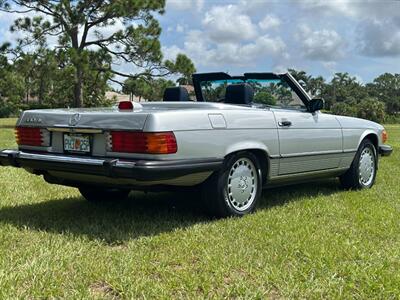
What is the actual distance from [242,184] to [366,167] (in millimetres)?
2613

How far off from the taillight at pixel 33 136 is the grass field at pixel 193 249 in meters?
0.68

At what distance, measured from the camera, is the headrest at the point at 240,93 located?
5684mm

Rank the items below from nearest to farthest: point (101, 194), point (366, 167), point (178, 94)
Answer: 1. point (101, 194)
2. point (178, 94)
3. point (366, 167)

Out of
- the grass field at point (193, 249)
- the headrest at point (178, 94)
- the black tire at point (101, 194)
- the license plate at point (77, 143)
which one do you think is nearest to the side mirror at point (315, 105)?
the grass field at point (193, 249)

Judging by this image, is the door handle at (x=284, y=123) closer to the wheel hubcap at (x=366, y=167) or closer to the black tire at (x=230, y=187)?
the black tire at (x=230, y=187)

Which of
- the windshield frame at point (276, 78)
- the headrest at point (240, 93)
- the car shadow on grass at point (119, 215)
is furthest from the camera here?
the windshield frame at point (276, 78)

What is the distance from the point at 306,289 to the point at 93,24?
2541cm

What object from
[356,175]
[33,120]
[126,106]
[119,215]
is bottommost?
[119,215]

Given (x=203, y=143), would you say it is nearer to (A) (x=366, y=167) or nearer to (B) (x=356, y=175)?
(B) (x=356, y=175)

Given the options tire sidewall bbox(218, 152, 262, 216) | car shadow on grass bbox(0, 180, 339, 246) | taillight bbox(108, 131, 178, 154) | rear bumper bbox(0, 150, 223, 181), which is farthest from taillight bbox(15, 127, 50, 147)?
tire sidewall bbox(218, 152, 262, 216)

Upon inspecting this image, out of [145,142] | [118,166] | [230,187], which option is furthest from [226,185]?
[118,166]

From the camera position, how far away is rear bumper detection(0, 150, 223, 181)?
4.13 metres

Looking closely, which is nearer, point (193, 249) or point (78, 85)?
point (193, 249)

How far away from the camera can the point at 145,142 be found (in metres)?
4.23
